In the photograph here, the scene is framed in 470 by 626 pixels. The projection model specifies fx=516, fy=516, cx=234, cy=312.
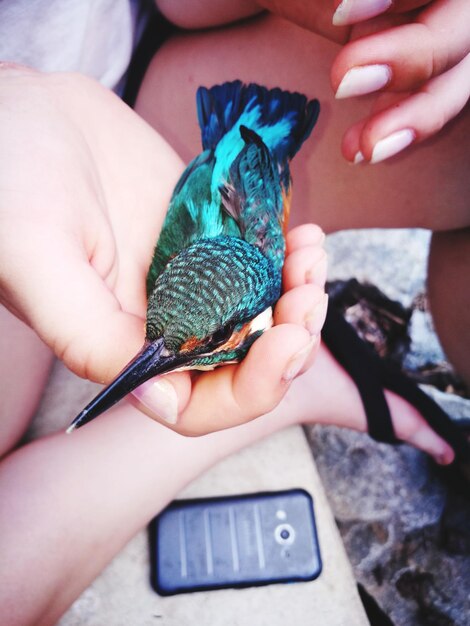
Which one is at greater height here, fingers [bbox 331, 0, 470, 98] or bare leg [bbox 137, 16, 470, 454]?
fingers [bbox 331, 0, 470, 98]

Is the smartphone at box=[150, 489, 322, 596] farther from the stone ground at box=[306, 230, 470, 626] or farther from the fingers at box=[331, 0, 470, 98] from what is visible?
the fingers at box=[331, 0, 470, 98]

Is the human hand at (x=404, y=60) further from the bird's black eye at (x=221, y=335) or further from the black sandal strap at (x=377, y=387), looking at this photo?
the black sandal strap at (x=377, y=387)

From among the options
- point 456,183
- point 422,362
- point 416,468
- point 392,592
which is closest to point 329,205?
point 456,183

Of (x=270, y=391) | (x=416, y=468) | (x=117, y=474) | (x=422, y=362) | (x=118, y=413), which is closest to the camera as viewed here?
(x=270, y=391)

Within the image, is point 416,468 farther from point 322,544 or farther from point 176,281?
point 176,281

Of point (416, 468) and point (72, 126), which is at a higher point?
point (72, 126)

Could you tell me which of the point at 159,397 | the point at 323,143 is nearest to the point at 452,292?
the point at 323,143

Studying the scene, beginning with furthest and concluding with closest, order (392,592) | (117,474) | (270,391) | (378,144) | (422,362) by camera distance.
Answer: (422,362)
(392,592)
(117,474)
(378,144)
(270,391)

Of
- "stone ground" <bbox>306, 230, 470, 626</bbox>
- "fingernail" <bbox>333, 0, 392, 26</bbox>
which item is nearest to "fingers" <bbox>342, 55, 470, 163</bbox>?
"fingernail" <bbox>333, 0, 392, 26</bbox>
